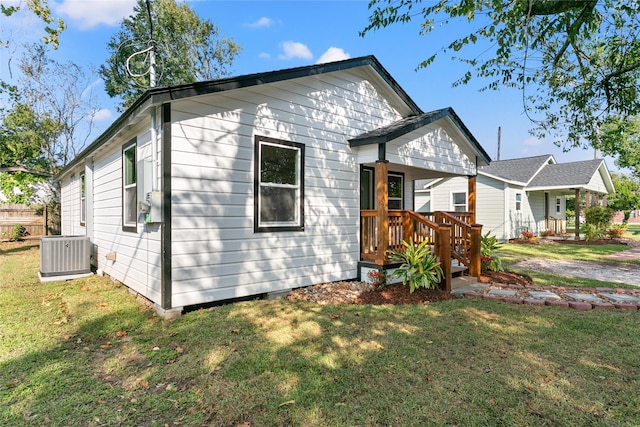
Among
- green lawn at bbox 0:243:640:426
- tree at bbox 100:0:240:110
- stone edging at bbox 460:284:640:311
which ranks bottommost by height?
green lawn at bbox 0:243:640:426

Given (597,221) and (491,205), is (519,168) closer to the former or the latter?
(491,205)

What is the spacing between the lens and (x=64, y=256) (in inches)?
277

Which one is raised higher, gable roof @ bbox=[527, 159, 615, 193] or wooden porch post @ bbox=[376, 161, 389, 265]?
gable roof @ bbox=[527, 159, 615, 193]

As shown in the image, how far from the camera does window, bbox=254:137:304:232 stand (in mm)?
5285

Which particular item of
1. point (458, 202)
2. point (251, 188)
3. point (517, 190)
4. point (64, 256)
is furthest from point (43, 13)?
point (517, 190)

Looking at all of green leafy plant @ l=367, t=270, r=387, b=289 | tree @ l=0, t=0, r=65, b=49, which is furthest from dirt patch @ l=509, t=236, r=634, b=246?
tree @ l=0, t=0, r=65, b=49

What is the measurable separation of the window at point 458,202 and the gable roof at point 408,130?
30.8 ft

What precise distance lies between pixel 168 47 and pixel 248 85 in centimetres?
1946

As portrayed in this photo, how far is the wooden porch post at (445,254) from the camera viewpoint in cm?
595

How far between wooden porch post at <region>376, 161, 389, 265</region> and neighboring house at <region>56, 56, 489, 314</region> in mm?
27

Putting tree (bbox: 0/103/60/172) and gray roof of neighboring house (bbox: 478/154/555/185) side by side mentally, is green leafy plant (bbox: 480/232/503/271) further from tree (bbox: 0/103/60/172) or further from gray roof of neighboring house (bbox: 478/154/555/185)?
tree (bbox: 0/103/60/172)

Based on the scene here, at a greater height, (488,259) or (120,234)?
(120,234)

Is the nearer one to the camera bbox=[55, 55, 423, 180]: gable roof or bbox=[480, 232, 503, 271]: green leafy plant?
bbox=[55, 55, 423, 180]: gable roof

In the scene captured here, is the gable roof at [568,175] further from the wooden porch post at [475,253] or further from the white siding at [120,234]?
the white siding at [120,234]
